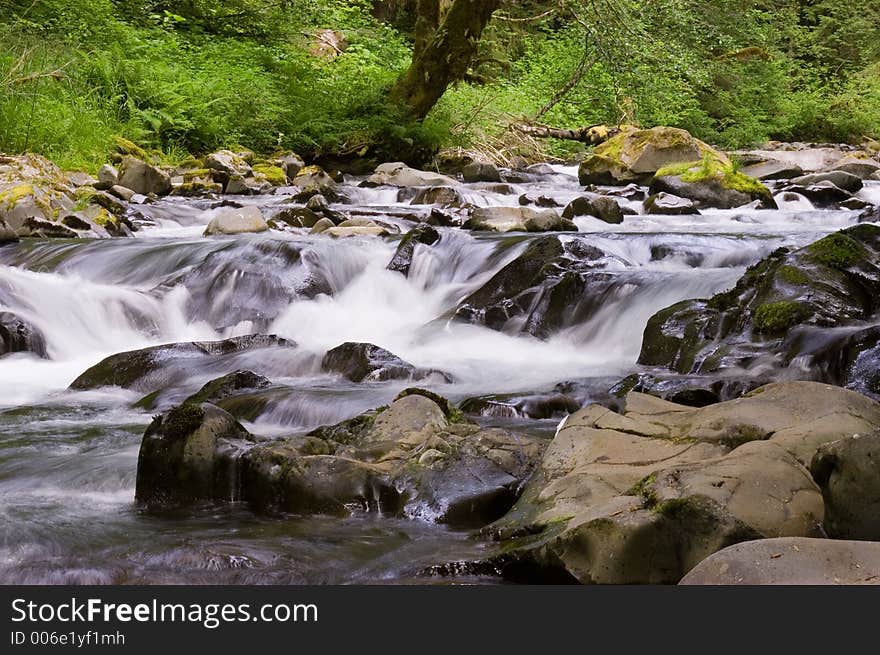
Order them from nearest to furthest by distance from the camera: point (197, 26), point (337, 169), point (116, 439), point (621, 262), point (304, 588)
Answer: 1. point (304, 588)
2. point (116, 439)
3. point (621, 262)
4. point (337, 169)
5. point (197, 26)

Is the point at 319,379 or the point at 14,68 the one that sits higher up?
the point at 14,68

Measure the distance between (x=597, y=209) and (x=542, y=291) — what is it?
3995 mm

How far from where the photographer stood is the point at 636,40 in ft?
43.4

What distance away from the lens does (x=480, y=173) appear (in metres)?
14.5

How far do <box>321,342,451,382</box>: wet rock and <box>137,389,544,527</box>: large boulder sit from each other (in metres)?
1.70

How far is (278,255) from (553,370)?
3269mm

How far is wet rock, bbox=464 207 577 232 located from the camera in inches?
385

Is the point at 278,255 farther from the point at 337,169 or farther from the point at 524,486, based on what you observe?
the point at 337,169

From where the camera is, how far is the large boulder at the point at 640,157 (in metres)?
14.8

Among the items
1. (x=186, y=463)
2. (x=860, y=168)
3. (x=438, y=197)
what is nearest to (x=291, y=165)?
(x=438, y=197)

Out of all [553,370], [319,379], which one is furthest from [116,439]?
[553,370]

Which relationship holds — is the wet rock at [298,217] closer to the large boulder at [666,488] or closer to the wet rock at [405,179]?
the wet rock at [405,179]

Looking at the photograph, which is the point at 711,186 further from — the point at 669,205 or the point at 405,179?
the point at 405,179

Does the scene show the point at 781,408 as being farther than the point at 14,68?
No
